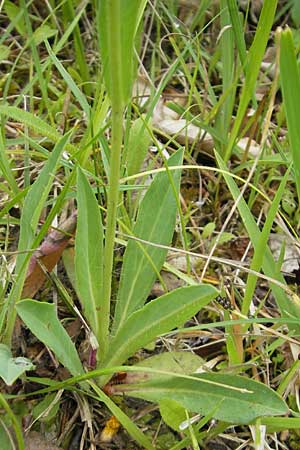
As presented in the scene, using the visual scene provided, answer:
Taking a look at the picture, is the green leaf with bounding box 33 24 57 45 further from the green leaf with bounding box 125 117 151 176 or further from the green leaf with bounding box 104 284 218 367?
the green leaf with bounding box 104 284 218 367

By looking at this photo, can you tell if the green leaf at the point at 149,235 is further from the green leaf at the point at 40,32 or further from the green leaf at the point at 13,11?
the green leaf at the point at 13,11

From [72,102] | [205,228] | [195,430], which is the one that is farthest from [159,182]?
[72,102]

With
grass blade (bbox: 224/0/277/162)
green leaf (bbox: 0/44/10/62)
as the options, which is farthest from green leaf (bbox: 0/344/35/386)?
green leaf (bbox: 0/44/10/62)

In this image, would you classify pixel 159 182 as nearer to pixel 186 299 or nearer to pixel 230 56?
pixel 186 299

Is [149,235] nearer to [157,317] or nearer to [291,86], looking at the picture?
[157,317]

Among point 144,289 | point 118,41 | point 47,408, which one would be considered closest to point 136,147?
point 144,289

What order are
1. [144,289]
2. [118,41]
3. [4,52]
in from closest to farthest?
[118,41] → [144,289] → [4,52]
